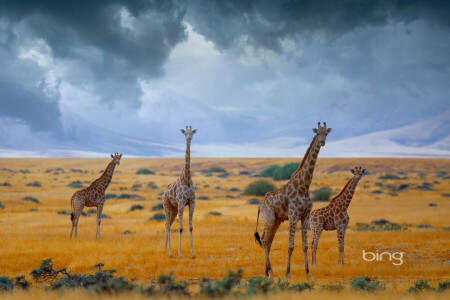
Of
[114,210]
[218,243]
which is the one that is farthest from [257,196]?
[218,243]

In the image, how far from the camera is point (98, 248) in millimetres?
15719

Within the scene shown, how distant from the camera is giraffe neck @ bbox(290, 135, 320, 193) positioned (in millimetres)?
11086

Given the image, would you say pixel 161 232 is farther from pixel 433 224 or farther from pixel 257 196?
pixel 257 196

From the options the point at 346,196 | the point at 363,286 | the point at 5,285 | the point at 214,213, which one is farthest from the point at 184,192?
the point at 214,213

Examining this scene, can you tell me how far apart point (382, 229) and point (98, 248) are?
1358 cm

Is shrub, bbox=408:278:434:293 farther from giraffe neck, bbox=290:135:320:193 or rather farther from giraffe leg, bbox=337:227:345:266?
giraffe neck, bbox=290:135:320:193

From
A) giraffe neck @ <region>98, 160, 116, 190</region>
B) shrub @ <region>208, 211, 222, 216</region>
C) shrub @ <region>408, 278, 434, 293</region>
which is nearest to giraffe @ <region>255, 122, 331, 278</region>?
shrub @ <region>408, 278, 434, 293</region>

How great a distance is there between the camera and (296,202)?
1101 cm

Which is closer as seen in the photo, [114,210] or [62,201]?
[114,210]

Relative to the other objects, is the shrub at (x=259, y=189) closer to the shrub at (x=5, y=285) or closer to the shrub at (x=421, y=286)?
the shrub at (x=421, y=286)

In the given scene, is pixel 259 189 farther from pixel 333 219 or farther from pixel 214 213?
pixel 333 219

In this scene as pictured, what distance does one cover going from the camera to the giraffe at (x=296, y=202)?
11.0 meters

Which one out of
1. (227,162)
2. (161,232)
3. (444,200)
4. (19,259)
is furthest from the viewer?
(227,162)

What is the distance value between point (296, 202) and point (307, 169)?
0.92m
